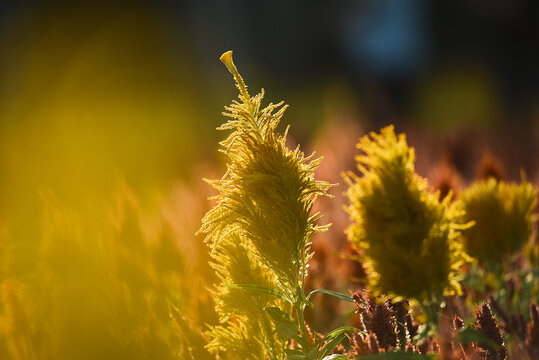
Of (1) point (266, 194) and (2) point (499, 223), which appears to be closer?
(1) point (266, 194)

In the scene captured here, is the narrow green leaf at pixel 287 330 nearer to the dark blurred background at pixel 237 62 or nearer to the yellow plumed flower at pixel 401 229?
the yellow plumed flower at pixel 401 229

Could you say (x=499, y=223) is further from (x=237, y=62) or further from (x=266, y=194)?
(x=237, y=62)

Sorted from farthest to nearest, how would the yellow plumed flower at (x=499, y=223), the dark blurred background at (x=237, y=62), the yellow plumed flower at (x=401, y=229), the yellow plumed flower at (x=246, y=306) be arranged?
the dark blurred background at (x=237, y=62)
the yellow plumed flower at (x=499, y=223)
the yellow plumed flower at (x=246, y=306)
the yellow plumed flower at (x=401, y=229)

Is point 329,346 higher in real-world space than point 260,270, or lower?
lower

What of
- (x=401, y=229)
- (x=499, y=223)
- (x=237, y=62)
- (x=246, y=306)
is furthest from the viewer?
(x=237, y=62)

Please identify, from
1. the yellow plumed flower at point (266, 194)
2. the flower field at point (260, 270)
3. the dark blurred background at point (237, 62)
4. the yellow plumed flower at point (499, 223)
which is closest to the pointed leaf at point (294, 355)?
the flower field at point (260, 270)

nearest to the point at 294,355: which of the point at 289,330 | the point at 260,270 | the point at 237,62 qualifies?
the point at 289,330

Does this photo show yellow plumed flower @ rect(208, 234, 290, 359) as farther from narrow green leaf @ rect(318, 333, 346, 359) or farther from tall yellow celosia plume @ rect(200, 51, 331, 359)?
narrow green leaf @ rect(318, 333, 346, 359)
